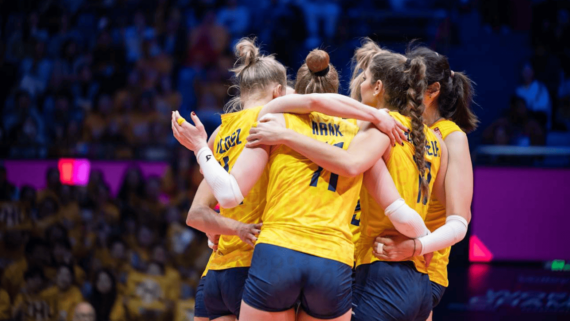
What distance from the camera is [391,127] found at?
8.57 feet

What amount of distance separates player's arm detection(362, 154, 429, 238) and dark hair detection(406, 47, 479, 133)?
2.27 feet

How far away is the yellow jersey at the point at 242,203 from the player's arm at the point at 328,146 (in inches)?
7.0

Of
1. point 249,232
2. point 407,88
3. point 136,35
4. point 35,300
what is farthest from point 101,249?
point 407,88

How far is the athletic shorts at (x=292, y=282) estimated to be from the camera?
2.40 m

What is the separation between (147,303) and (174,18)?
16.2 feet

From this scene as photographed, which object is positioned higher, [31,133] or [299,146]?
[299,146]

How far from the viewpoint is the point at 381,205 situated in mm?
2648

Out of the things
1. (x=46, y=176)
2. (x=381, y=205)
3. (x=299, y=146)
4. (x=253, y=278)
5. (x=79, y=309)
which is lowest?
(x=79, y=309)

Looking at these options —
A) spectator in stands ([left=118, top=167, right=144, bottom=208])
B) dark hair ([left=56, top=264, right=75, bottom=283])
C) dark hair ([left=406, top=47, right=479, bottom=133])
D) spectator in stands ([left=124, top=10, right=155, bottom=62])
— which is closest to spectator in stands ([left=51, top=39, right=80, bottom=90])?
spectator in stands ([left=124, top=10, right=155, bottom=62])

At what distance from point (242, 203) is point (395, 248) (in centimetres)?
70

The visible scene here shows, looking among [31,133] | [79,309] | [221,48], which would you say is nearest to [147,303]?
[79,309]

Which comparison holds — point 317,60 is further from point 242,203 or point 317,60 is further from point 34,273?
point 34,273

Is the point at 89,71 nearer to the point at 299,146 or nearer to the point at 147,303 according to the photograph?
the point at 147,303

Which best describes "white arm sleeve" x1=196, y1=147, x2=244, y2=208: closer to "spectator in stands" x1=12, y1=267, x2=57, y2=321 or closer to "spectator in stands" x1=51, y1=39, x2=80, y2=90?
"spectator in stands" x1=12, y1=267, x2=57, y2=321
